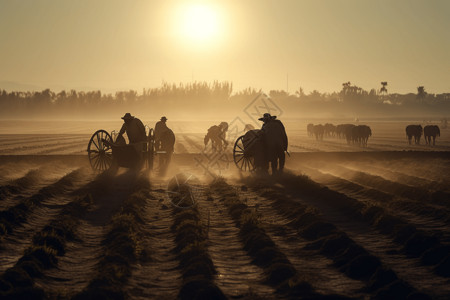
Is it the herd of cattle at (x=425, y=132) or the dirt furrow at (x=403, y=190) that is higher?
the herd of cattle at (x=425, y=132)

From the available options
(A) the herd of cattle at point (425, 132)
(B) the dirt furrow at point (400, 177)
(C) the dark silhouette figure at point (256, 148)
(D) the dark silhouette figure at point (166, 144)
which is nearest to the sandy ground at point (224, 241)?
Answer: (B) the dirt furrow at point (400, 177)

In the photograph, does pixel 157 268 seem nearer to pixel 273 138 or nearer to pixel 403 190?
pixel 403 190

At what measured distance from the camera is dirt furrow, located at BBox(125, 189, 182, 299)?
7488 mm

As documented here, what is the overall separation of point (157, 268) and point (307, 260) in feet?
7.44

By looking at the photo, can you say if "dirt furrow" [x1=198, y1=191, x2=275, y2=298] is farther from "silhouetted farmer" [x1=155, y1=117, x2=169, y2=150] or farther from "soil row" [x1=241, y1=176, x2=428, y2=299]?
"silhouetted farmer" [x1=155, y1=117, x2=169, y2=150]

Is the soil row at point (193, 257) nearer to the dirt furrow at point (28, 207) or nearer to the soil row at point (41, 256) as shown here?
the soil row at point (41, 256)

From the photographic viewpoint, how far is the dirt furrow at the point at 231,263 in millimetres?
7574

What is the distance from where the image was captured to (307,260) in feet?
29.5

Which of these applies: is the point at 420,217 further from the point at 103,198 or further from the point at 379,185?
the point at 103,198

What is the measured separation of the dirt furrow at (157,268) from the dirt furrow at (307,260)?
1782mm

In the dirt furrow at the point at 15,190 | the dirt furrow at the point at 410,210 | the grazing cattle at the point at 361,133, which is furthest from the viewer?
the grazing cattle at the point at 361,133

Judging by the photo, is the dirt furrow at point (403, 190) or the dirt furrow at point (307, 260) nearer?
the dirt furrow at point (307, 260)

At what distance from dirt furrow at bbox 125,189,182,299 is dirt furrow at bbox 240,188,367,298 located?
178cm

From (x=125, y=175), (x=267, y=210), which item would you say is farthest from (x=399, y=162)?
(x=267, y=210)
